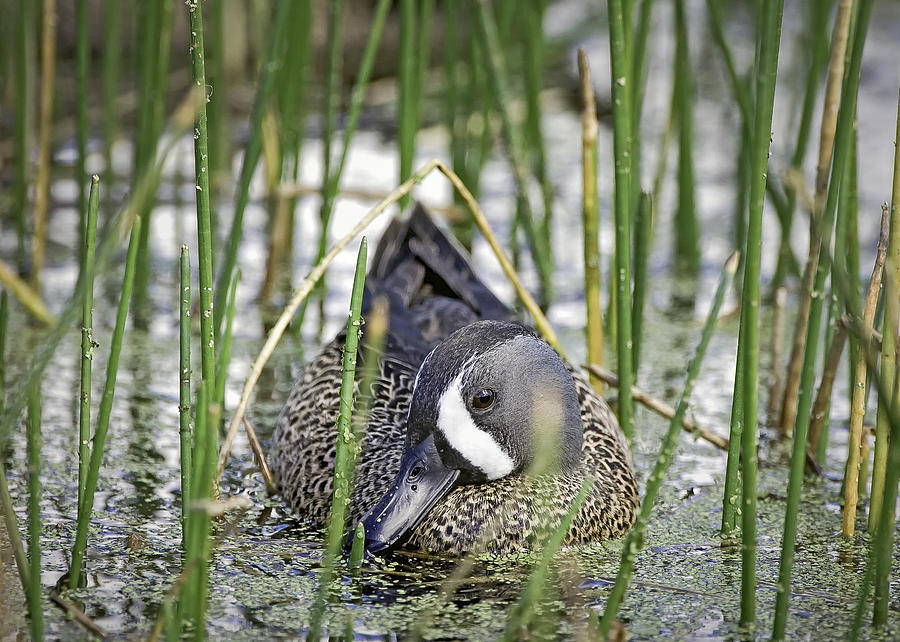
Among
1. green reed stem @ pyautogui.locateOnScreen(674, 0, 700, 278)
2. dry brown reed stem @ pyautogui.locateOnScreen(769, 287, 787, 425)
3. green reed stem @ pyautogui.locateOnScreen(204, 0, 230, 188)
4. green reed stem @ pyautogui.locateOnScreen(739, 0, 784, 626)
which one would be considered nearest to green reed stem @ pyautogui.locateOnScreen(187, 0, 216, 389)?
green reed stem @ pyautogui.locateOnScreen(739, 0, 784, 626)

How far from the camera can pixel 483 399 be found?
3.32 metres

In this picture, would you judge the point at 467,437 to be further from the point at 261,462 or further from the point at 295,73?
the point at 295,73

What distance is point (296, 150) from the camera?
553 centimetres

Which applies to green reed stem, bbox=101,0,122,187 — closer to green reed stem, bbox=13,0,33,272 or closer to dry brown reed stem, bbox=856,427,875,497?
green reed stem, bbox=13,0,33,272

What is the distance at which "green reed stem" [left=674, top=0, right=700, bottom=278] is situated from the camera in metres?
4.91

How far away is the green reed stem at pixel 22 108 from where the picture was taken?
15.7ft

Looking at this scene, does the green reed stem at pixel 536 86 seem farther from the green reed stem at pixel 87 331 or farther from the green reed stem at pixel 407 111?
the green reed stem at pixel 87 331

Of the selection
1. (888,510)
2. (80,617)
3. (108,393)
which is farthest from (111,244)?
(888,510)

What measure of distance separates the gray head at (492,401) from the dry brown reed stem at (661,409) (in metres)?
0.67

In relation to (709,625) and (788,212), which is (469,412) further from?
(788,212)

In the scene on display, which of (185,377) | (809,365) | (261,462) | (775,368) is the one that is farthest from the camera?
(775,368)

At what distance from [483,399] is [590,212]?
107 cm

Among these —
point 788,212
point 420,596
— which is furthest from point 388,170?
point 420,596

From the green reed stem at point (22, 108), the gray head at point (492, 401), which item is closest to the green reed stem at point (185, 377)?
the gray head at point (492, 401)
